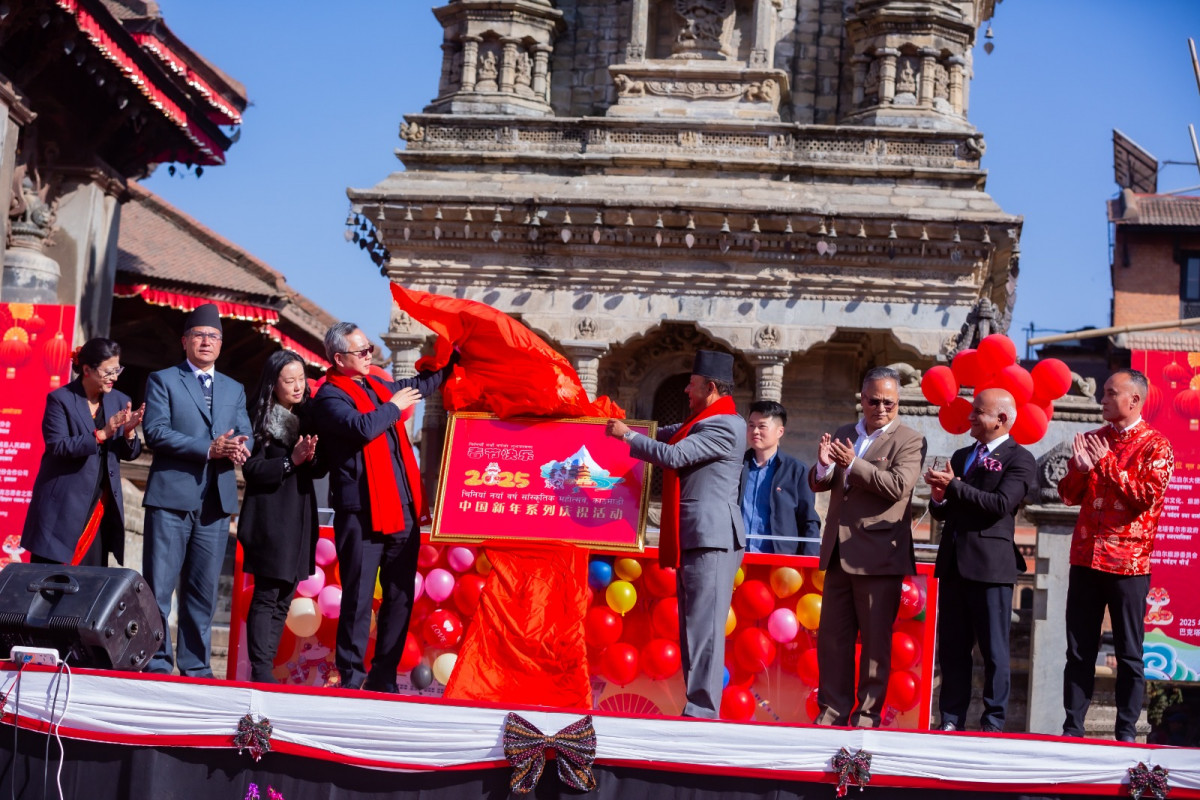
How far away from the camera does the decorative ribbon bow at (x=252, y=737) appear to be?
21.1 feet

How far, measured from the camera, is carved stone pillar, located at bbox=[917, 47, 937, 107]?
2594 cm

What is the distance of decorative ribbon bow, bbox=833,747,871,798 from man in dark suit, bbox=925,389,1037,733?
39.2 inches

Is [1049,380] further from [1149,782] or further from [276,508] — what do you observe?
[276,508]

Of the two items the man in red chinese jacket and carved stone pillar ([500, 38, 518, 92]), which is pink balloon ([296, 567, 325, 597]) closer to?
the man in red chinese jacket

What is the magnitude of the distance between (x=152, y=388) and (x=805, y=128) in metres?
19.3

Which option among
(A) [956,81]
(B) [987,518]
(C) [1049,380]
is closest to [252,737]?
(B) [987,518]

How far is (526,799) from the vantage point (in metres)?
6.36

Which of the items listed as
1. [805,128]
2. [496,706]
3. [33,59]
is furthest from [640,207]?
[496,706]

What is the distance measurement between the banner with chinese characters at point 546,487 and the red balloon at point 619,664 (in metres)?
0.78

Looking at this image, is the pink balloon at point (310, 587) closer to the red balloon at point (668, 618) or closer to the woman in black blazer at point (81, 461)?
the woman in black blazer at point (81, 461)

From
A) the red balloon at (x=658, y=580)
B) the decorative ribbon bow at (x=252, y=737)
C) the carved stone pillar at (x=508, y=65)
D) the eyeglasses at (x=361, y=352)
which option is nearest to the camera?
the decorative ribbon bow at (x=252, y=737)

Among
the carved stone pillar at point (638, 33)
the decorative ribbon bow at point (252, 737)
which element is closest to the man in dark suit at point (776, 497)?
the decorative ribbon bow at point (252, 737)

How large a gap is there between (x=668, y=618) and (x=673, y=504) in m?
0.98

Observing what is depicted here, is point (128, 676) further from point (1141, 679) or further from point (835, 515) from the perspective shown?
point (1141, 679)
